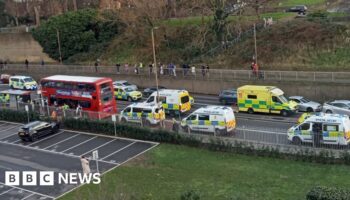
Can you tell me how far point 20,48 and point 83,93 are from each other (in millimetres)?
36052

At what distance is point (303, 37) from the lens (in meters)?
50.9

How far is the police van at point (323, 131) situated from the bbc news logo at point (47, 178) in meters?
11.4

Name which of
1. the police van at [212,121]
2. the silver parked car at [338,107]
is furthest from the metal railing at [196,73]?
the police van at [212,121]

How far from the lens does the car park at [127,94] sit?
47612 mm

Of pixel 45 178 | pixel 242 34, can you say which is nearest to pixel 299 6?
pixel 242 34

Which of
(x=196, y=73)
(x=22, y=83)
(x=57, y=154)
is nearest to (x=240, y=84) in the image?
(x=196, y=73)

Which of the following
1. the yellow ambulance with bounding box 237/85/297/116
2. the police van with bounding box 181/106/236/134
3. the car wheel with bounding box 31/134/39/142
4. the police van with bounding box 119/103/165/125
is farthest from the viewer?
the yellow ambulance with bounding box 237/85/297/116

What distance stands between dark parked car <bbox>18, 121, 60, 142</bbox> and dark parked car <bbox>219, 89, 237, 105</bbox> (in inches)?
566

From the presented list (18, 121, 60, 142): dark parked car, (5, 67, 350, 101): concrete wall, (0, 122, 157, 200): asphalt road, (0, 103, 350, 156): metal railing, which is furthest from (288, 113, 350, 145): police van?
(18, 121, 60, 142): dark parked car

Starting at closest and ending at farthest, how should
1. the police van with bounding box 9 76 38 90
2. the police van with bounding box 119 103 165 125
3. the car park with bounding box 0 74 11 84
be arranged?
the police van with bounding box 119 103 165 125 < the police van with bounding box 9 76 38 90 < the car park with bounding box 0 74 11 84

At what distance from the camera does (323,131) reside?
28.5 m

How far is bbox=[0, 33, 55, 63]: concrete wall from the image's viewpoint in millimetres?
71312

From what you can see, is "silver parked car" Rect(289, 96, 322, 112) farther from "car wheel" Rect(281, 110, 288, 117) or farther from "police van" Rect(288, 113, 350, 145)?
"police van" Rect(288, 113, 350, 145)

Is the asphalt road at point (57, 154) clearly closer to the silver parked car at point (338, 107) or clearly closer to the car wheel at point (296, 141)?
the car wheel at point (296, 141)
